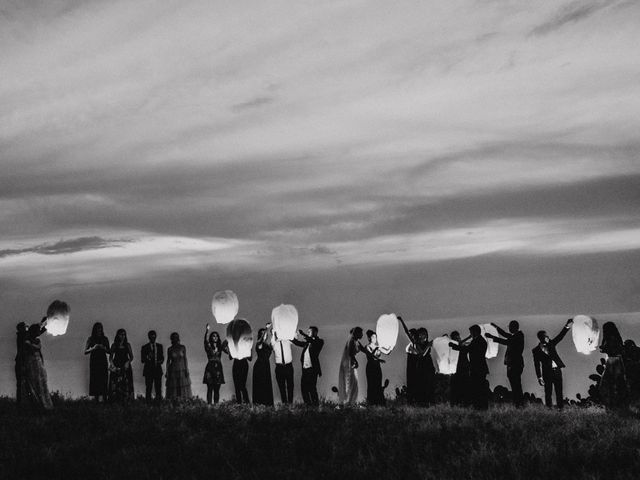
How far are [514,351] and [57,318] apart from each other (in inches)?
442

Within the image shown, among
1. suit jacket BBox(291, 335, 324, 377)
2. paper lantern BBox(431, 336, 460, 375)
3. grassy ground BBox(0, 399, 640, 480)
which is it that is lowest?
grassy ground BBox(0, 399, 640, 480)

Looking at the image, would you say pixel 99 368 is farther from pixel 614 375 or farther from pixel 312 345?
pixel 614 375

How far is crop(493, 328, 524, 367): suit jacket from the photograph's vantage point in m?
19.8

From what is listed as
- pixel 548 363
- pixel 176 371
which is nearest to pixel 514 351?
pixel 548 363

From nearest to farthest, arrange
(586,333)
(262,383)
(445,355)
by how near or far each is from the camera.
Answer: (586,333) < (445,355) < (262,383)

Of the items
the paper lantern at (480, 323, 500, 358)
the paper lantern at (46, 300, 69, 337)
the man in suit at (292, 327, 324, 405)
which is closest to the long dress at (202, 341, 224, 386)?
the man in suit at (292, 327, 324, 405)

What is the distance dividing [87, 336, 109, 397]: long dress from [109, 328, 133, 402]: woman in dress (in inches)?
7.0

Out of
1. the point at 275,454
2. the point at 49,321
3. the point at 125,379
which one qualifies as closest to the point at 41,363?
the point at 49,321

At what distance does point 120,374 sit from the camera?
2155 centimetres

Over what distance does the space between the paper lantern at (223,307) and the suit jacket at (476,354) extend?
5.85 metres

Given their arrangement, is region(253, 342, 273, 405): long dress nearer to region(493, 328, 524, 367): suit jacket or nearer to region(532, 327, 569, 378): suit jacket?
region(493, 328, 524, 367): suit jacket

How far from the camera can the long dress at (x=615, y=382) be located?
1812 centimetres

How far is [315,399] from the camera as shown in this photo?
73.3 feet

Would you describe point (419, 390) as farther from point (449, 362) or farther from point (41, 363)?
point (41, 363)
